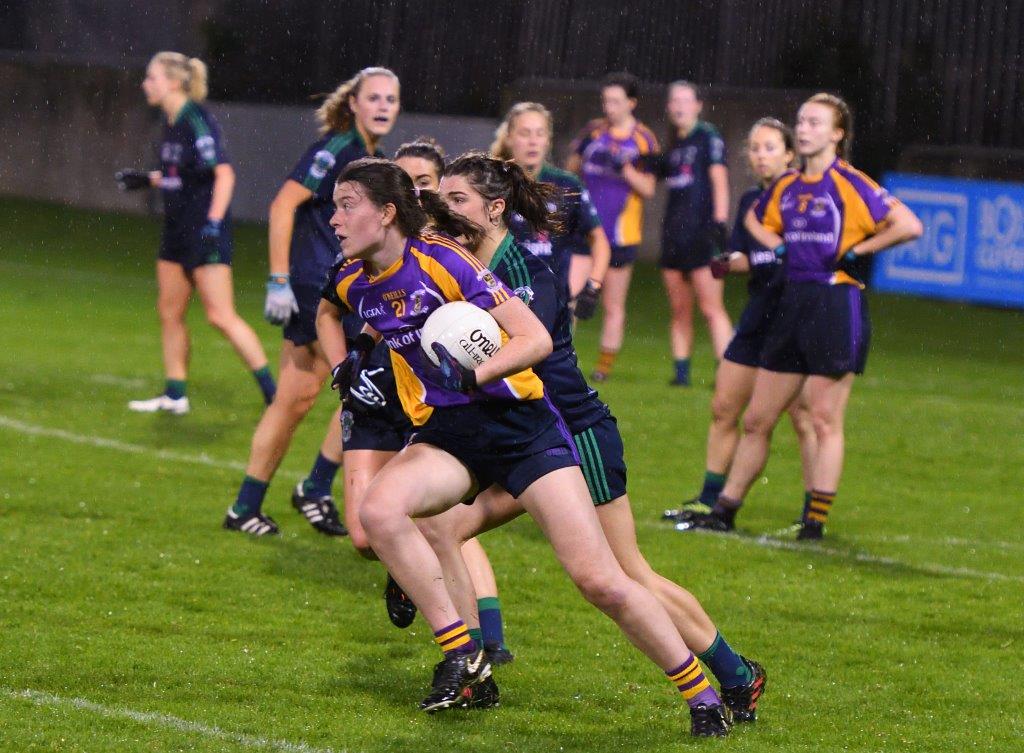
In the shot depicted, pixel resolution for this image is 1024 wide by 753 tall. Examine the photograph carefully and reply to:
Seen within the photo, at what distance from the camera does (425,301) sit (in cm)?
516

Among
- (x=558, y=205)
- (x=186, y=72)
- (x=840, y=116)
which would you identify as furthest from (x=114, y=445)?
(x=840, y=116)

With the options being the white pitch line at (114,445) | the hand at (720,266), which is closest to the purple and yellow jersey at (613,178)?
the hand at (720,266)

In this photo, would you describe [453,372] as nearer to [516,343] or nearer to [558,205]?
[516,343]

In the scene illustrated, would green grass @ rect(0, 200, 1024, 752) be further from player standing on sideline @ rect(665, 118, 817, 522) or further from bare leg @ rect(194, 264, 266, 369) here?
bare leg @ rect(194, 264, 266, 369)

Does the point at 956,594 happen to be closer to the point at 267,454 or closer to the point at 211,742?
the point at 267,454

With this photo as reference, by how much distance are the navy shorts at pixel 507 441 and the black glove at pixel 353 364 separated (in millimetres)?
525

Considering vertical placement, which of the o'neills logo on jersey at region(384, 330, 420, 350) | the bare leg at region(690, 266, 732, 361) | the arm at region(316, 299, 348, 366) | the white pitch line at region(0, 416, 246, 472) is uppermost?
the o'neills logo on jersey at region(384, 330, 420, 350)

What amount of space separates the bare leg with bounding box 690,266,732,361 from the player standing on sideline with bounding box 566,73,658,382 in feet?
2.00

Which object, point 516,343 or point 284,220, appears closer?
point 516,343

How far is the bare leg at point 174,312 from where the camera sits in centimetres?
1133

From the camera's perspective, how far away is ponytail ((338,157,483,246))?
525 cm

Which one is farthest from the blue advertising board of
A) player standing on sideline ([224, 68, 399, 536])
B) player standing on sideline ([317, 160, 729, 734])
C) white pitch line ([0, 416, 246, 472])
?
player standing on sideline ([317, 160, 729, 734])

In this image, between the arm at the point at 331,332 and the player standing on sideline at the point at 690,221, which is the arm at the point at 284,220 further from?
the player standing on sideline at the point at 690,221

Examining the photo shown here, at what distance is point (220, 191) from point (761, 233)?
3.98 metres
